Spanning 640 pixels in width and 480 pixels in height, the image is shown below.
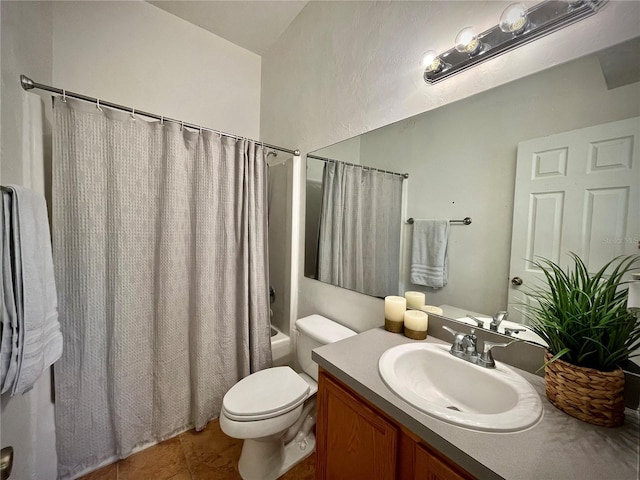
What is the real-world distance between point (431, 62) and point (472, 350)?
44.7 inches

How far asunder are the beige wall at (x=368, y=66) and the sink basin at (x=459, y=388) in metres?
0.37

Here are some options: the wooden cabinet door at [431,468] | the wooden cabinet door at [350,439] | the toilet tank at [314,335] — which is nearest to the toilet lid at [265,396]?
the toilet tank at [314,335]

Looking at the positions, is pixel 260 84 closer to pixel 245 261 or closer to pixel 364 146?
pixel 364 146

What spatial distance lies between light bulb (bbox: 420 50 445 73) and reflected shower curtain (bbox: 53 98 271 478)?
1068 mm

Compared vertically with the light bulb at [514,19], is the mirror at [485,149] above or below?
below

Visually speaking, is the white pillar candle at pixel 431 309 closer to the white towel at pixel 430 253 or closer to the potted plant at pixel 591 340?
the white towel at pixel 430 253

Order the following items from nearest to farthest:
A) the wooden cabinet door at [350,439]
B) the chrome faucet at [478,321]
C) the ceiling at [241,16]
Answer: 1. the wooden cabinet door at [350,439]
2. the chrome faucet at [478,321]
3. the ceiling at [241,16]

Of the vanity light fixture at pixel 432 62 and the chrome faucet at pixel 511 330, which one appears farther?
the vanity light fixture at pixel 432 62

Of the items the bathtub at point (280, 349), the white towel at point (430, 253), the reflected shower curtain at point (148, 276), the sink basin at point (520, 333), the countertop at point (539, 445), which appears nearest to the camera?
the countertop at point (539, 445)

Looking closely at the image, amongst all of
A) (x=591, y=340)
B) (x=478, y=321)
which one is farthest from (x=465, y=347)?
(x=591, y=340)

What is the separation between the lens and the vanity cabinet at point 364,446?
58 centimetres

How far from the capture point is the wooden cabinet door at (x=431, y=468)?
52 centimetres

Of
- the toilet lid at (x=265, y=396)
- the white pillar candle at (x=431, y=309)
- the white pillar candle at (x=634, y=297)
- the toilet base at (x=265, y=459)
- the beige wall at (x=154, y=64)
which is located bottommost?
the toilet base at (x=265, y=459)

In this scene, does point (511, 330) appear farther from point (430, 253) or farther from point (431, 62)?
point (431, 62)
